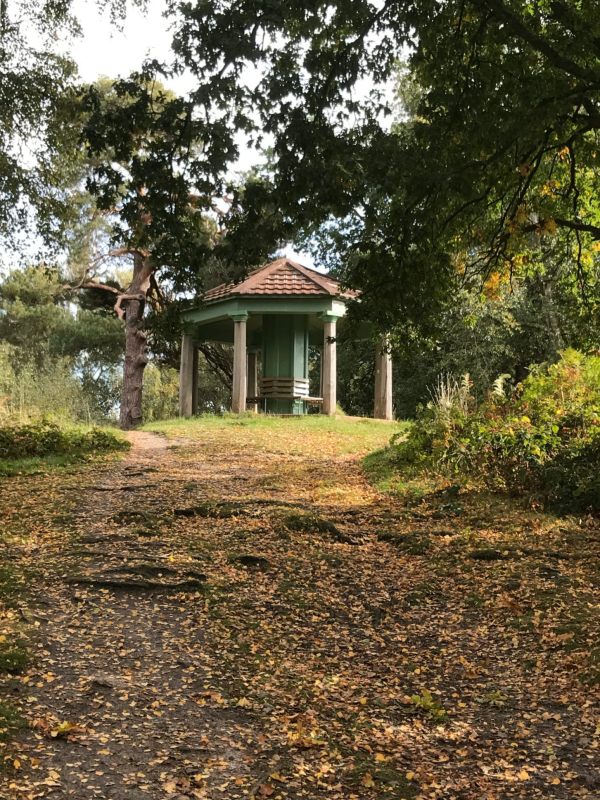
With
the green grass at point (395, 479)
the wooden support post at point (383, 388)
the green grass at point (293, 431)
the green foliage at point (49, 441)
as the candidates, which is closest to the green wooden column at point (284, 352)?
the wooden support post at point (383, 388)

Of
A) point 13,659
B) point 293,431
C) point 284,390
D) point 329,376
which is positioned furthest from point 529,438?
point 284,390

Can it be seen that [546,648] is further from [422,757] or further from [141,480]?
[141,480]

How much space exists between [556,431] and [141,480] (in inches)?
214

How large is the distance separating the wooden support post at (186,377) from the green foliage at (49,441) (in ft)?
30.7

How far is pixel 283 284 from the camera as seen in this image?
2019cm

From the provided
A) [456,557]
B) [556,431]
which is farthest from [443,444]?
[456,557]

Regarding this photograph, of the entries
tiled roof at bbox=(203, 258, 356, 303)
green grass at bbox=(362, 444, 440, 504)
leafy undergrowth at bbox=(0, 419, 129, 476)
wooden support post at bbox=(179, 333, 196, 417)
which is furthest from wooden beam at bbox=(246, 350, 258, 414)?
green grass at bbox=(362, 444, 440, 504)

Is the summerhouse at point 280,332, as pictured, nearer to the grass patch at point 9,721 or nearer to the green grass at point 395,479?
the green grass at point 395,479

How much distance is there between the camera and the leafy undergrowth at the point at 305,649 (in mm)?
3176

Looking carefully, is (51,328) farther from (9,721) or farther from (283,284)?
(9,721)

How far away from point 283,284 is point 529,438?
42.1 ft

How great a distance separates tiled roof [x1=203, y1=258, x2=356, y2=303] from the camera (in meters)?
19.5

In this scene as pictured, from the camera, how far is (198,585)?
5.39 m

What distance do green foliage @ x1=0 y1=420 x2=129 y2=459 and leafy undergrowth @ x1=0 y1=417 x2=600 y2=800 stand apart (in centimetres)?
318
